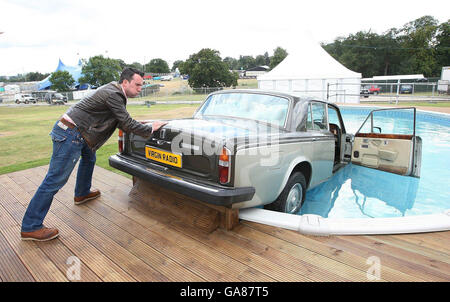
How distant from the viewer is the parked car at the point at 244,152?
2.57 m

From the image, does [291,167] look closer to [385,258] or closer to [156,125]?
[385,258]

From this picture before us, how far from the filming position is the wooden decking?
2154 mm

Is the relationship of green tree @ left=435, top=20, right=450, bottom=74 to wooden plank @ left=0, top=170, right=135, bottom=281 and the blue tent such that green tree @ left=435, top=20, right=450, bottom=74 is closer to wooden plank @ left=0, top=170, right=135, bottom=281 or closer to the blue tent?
wooden plank @ left=0, top=170, right=135, bottom=281

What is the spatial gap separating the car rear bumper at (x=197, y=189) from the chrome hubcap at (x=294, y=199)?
92cm

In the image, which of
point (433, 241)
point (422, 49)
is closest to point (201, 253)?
point (433, 241)

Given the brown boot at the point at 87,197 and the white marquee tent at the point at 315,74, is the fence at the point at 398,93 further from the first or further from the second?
the brown boot at the point at 87,197

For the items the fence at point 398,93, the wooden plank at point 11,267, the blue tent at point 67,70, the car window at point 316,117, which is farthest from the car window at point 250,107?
the blue tent at point 67,70

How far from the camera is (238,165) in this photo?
253 cm

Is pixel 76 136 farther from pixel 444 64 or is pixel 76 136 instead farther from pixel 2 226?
pixel 444 64

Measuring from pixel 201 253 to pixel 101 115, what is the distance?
1745mm

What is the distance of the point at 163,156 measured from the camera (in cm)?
303

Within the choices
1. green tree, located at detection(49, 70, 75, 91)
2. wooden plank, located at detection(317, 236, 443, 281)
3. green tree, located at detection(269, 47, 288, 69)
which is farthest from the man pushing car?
green tree, located at detection(269, 47, 288, 69)

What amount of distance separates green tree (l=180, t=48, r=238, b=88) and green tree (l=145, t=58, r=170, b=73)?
179ft
